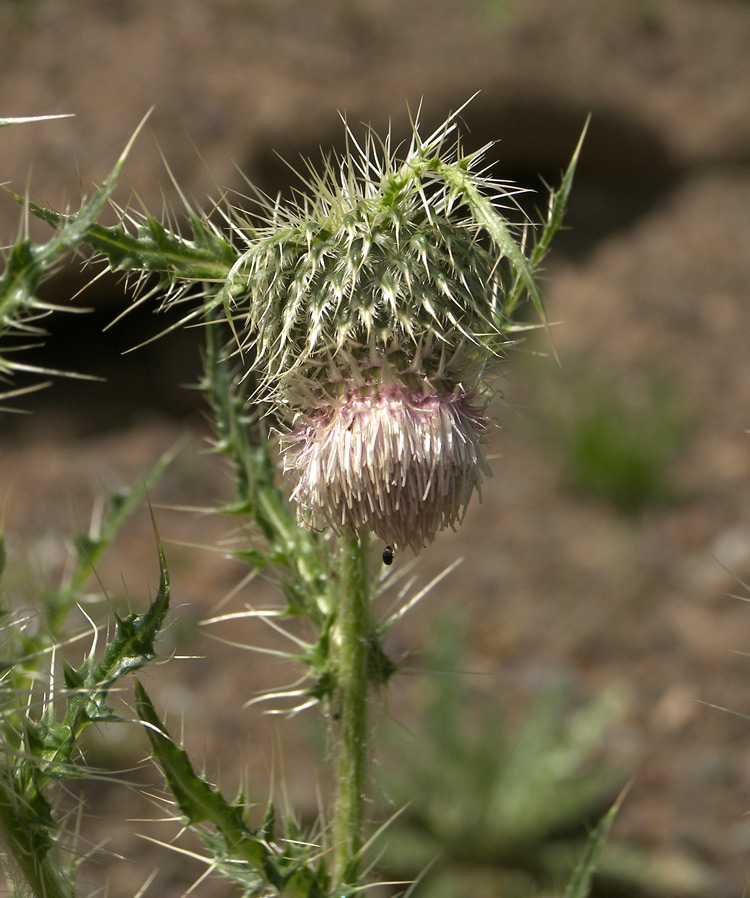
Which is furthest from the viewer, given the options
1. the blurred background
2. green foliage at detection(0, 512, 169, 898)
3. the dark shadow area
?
the dark shadow area

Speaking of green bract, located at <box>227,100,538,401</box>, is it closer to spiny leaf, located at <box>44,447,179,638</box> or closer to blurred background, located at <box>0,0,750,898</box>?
spiny leaf, located at <box>44,447,179,638</box>

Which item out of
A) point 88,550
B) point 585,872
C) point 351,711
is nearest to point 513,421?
point 88,550

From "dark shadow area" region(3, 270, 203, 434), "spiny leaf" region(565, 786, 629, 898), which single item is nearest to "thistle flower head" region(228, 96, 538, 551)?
"spiny leaf" region(565, 786, 629, 898)

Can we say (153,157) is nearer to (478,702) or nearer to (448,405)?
(478,702)

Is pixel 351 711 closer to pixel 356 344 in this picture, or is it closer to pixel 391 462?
pixel 391 462

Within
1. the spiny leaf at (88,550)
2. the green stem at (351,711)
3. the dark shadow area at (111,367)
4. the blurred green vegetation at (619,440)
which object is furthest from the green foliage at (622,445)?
the green stem at (351,711)

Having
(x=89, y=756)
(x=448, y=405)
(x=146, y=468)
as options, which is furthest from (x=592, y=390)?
(x=448, y=405)
